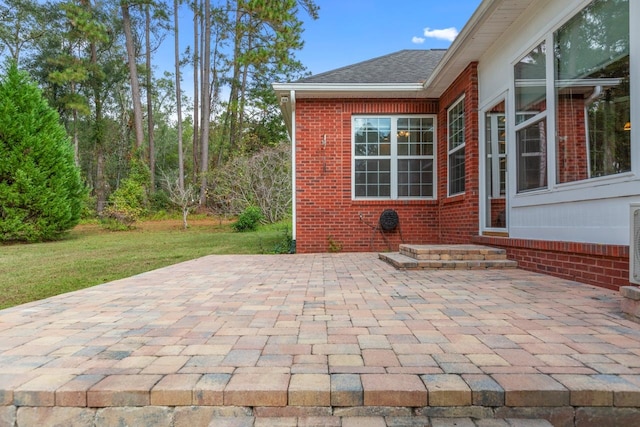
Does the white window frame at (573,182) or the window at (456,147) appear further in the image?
the window at (456,147)

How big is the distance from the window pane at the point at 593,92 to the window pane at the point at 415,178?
373 cm

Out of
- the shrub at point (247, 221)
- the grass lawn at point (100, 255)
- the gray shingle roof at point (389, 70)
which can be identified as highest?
the gray shingle roof at point (389, 70)

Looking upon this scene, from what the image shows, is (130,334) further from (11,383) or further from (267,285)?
(267,285)

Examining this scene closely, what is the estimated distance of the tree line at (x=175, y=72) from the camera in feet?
54.5

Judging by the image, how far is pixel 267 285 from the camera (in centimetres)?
396

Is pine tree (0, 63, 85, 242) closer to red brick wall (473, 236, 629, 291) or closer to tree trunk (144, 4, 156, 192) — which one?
tree trunk (144, 4, 156, 192)

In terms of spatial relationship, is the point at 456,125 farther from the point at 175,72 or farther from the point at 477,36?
the point at 175,72

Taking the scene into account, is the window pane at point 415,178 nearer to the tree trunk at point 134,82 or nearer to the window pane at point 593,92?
the window pane at point 593,92

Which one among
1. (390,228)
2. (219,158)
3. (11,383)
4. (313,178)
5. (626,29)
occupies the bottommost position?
(11,383)

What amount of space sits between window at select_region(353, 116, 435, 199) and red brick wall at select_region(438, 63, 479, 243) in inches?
15.9

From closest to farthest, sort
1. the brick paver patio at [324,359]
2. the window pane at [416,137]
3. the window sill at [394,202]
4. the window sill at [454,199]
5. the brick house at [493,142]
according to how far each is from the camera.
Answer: the brick paver patio at [324,359] → the brick house at [493,142] → the window sill at [454,199] → the window sill at [394,202] → the window pane at [416,137]

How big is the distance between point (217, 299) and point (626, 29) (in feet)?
13.4

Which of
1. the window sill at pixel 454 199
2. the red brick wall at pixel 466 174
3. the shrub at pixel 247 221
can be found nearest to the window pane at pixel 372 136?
the red brick wall at pixel 466 174

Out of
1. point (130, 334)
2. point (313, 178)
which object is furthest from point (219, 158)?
→ point (130, 334)
